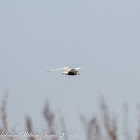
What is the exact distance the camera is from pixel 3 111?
30.7ft

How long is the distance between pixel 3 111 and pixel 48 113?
169 centimetres

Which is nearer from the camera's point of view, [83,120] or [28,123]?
[28,123]

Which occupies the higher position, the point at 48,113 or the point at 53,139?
the point at 48,113

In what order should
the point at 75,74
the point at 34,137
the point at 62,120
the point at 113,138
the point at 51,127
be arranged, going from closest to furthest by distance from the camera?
the point at 113,138 < the point at 34,137 < the point at 51,127 < the point at 62,120 < the point at 75,74

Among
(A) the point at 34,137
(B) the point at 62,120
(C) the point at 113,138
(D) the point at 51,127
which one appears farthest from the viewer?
(B) the point at 62,120

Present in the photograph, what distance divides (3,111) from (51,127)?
1.76 m

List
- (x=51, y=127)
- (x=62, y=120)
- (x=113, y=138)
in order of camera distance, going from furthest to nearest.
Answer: (x=62, y=120)
(x=51, y=127)
(x=113, y=138)

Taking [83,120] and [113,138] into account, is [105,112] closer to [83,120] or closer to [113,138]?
[83,120]

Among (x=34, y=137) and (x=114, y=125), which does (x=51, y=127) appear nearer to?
(x=34, y=137)

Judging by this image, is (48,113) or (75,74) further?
(75,74)

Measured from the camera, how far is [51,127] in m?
8.14

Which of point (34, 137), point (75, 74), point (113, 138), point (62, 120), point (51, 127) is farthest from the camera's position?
point (75, 74)

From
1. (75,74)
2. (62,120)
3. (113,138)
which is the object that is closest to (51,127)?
(62,120)

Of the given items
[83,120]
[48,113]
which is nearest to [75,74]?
[83,120]
